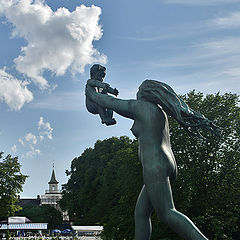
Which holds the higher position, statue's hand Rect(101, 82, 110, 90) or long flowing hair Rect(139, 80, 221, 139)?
statue's hand Rect(101, 82, 110, 90)

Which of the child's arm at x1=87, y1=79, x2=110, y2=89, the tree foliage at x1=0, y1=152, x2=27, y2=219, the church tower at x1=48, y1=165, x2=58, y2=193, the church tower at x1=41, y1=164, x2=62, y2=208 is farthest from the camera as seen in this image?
the church tower at x1=48, y1=165, x2=58, y2=193

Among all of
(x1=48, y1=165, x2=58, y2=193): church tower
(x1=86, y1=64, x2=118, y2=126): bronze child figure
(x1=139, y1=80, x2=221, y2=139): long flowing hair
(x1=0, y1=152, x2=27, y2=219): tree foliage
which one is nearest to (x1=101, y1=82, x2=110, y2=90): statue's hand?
(x1=86, y1=64, x2=118, y2=126): bronze child figure

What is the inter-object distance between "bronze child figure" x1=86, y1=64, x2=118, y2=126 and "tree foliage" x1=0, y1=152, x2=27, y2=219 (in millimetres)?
34343

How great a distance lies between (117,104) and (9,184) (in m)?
35.6

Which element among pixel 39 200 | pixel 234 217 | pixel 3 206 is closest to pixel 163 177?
pixel 234 217

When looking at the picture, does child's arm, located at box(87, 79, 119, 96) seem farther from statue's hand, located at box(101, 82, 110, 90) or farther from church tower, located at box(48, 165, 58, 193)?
church tower, located at box(48, 165, 58, 193)

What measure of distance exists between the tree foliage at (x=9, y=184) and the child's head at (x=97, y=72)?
1352 inches

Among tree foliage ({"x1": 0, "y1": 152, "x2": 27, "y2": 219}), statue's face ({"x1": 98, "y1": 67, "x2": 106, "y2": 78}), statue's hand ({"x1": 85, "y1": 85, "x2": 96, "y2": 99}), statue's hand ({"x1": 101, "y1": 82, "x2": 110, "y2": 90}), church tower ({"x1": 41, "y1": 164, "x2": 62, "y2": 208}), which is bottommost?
statue's hand ({"x1": 85, "y1": 85, "x2": 96, "y2": 99})

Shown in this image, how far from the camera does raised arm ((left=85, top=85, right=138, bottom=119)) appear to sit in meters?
4.84

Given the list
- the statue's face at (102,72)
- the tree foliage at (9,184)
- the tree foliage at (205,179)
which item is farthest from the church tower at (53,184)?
the statue's face at (102,72)

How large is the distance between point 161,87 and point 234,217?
17.2m

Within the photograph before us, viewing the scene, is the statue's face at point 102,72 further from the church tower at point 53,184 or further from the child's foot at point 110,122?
the church tower at point 53,184

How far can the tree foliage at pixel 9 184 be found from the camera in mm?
37300

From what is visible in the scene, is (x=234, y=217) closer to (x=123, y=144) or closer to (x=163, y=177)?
(x=163, y=177)
